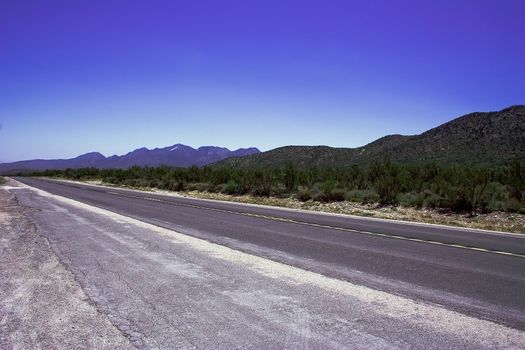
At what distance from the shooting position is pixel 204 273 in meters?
8.16

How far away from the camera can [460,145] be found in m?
67.4

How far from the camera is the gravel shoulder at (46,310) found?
496cm

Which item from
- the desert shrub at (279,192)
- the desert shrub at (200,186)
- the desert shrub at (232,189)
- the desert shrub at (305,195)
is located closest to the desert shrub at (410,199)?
the desert shrub at (305,195)

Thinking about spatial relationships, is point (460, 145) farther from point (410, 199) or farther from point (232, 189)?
point (410, 199)

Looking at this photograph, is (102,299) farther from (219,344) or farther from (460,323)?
(460,323)

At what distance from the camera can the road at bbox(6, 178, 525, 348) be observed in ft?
19.8

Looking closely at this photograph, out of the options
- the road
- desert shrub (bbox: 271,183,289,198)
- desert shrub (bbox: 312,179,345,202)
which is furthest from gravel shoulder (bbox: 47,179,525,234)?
desert shrub (bbox: 271,183,289,198)

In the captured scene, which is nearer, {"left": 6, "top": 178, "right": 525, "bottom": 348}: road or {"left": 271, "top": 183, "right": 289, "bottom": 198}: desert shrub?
{"left": 6, "top": 178, "right": 525, "bottom": 348}: road

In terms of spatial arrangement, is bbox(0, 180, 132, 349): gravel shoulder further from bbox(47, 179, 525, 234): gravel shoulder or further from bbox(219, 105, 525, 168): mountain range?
bbox(219, 105, 525, 168): mountain range

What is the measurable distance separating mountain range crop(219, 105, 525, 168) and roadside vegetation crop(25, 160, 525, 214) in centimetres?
2404

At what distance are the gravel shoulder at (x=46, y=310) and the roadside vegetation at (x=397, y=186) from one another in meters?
19.0

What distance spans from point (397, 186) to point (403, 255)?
1773cm

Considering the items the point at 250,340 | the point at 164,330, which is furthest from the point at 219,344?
the point at 164,330

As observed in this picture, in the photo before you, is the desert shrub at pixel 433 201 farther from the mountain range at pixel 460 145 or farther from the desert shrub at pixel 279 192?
the mountain range at pixel 460 145
